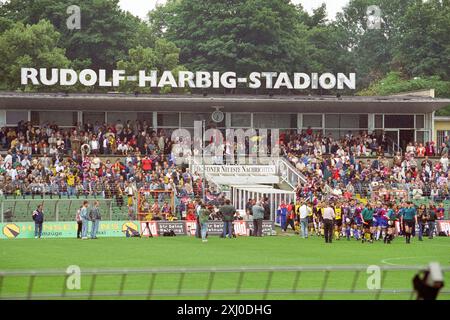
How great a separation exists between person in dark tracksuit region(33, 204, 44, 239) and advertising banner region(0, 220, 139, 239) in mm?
656

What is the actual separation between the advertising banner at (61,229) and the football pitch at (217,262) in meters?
2.89

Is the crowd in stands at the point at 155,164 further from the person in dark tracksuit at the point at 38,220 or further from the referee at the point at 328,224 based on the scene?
the referee at the point at 328,224

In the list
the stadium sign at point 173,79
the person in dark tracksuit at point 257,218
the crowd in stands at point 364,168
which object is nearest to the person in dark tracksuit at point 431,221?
the crowd in stands at point 364,168

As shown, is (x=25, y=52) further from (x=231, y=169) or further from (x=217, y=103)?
(x=231, y=169)

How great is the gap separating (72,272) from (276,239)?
2819 centimetres

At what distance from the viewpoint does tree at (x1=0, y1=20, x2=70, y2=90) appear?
85688mm

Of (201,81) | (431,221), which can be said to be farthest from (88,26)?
(431,221)

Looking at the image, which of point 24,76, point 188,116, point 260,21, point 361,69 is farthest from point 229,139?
point 361,69

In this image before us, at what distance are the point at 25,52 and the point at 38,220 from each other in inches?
1756

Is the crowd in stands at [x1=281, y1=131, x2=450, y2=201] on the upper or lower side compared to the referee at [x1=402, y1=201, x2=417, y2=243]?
upper

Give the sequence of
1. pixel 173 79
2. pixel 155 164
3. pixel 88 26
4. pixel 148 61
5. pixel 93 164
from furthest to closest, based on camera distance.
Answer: pixel 88 26, pixel 148 61, pixel 173 79, pixel 155 164, pixel 93 164

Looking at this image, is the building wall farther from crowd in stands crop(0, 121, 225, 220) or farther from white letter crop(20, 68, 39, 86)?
white letter crop(20, 68, 39, 86)

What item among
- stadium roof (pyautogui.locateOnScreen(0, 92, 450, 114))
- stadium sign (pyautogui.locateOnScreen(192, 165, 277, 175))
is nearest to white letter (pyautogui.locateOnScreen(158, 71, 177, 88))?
stadium roof (pyautogui.locateOnScreen(0, 92, 450, 114))

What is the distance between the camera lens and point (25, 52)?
285 feet
